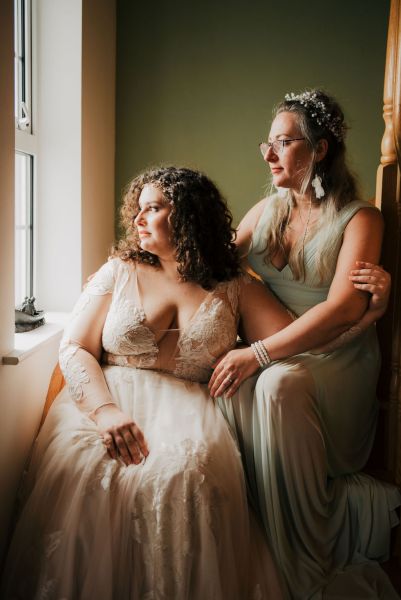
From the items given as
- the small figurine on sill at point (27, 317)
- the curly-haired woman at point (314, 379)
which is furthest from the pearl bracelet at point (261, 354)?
the small figurine on sill at point (27, 317)

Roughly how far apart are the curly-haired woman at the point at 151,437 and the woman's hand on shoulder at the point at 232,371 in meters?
0.07

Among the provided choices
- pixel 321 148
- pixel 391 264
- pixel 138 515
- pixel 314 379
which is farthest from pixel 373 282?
pixel 138 515

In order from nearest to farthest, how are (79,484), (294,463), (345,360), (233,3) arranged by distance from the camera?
(79,484), (294,463), (345,360), (233,3)

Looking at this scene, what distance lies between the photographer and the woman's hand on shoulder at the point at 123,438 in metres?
1.83

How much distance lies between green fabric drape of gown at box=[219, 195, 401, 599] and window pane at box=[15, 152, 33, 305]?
1.10 meters

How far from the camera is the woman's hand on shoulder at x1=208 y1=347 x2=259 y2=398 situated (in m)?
2.11

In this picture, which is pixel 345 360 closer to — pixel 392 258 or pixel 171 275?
pixel 392 258

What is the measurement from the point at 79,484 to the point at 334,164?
4.53ft

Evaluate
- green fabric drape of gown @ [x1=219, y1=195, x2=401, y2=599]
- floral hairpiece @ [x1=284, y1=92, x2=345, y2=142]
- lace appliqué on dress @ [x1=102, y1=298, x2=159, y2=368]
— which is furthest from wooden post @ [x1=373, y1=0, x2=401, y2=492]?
lace appliqué on dress @ [x1=102, y1=298, x2=159, y2=368]

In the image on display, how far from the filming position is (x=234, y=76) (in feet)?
11.2

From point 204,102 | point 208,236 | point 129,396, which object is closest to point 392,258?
point 208,236

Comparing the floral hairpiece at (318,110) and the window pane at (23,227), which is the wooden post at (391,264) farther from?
the window pane at (23,227)

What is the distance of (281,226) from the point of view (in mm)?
2432

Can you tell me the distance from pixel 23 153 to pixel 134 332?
1063 mm
